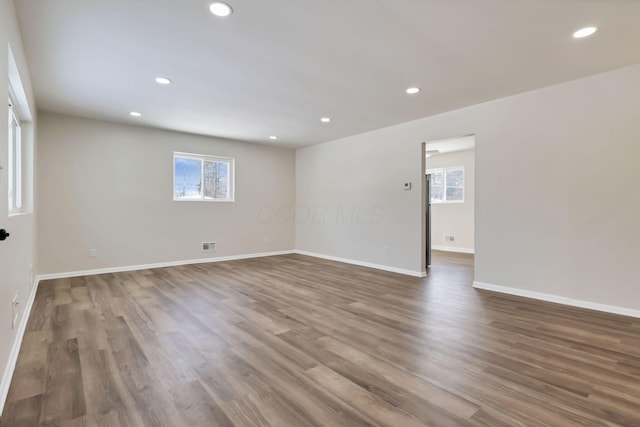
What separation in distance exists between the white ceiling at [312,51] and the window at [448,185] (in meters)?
4.02

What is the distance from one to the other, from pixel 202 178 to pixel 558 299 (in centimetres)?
608

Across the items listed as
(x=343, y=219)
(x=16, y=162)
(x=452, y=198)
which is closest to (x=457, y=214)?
(x=452, y=198)

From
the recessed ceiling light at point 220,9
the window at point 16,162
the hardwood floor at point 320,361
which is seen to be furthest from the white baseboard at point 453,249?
the window at point 16,162

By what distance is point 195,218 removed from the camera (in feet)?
19.6

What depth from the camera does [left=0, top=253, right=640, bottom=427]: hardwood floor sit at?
63.3 inches

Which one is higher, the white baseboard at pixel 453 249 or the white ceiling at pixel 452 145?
the white ceiling at pixel 452 145

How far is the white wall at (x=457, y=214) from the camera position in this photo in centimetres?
755

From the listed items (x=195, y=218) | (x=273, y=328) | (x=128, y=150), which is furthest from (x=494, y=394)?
(x=128, y=150)

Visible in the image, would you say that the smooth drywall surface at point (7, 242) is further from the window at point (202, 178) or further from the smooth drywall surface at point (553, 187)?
the smooth drywall surface at point (553, 187)

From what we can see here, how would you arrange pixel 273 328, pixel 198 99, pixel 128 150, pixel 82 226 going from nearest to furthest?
pixel 273 328 → pixel 198 99 → pixel 82 226 → pixel 128 150

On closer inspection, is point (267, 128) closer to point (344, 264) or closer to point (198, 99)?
point (198, 99)

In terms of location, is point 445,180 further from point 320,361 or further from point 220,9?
point 220,9

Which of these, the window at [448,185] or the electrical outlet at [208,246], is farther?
the window at [448,185]

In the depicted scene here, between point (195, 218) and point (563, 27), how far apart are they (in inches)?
231
